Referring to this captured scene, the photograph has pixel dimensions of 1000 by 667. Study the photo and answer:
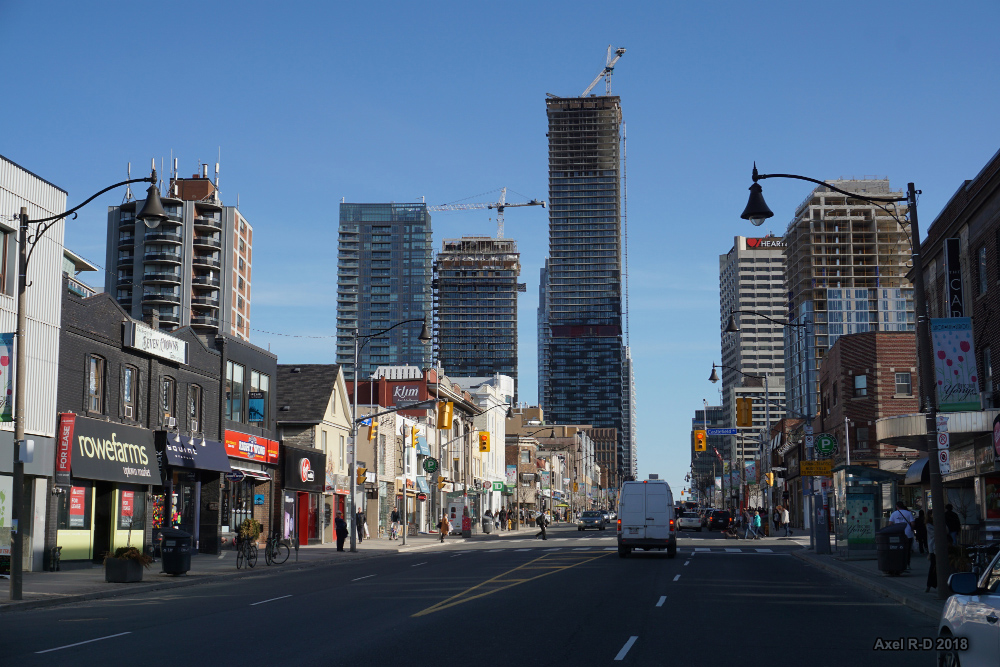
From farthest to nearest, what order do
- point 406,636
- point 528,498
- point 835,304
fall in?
point 835,304, point 528,498, point 406,636

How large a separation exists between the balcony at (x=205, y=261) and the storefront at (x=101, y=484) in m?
82.6

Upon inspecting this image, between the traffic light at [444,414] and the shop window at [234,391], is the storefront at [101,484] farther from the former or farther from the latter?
the traffic light at [444,414]

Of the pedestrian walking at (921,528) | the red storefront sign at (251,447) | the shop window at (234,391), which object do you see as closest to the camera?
the pedestrian walking at (921,528)

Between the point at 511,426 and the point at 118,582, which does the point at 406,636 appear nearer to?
the point at 118,582

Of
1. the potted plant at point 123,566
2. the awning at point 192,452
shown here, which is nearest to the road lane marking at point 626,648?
the potted plant at point 123,566

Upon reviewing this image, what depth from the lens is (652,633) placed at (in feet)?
48.2

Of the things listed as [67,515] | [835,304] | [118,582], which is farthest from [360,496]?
[835,304]

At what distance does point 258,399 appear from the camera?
4638 centimetres

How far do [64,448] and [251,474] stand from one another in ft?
49.5

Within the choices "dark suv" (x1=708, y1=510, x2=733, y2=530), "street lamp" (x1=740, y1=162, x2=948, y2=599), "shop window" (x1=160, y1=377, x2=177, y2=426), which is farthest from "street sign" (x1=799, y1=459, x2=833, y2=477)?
"dark suv" (x1=708, y1=510, x2=733, y2=530)

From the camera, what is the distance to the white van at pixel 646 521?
120 feet

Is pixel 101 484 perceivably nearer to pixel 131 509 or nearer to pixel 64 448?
pixel 131 509

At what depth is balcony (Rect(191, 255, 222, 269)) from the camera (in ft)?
376

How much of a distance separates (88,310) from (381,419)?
105 feet
